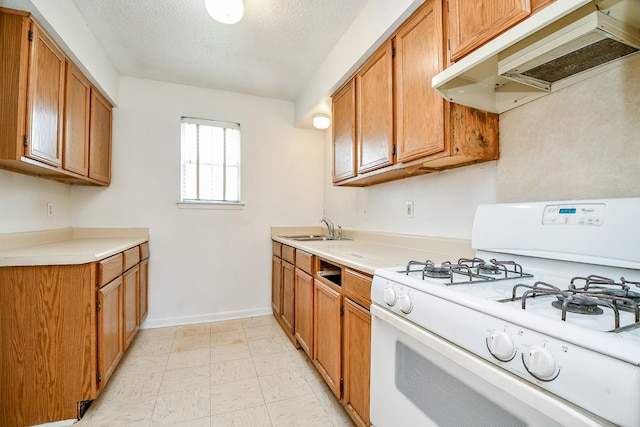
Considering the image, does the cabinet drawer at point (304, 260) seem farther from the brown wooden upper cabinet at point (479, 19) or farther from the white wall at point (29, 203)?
the white wall at point (29, 203)

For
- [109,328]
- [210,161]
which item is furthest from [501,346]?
[210,161]

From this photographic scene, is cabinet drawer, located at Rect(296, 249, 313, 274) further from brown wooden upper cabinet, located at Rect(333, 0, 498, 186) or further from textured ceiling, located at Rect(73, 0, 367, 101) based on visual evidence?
textured ceiling, located at Rect(73, 0, 367, 101)

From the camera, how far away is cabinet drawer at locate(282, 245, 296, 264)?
7.89ft

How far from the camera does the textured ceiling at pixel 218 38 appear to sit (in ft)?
6.27

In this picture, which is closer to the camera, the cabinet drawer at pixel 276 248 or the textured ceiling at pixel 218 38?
the textured ceiling at pixel 218 38

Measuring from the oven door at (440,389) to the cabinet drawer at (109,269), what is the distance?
1.49 m

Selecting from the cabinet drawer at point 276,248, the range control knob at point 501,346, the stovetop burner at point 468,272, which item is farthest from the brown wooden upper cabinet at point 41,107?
the range control knob at point 501,346

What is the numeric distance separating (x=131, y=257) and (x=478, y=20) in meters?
2.57

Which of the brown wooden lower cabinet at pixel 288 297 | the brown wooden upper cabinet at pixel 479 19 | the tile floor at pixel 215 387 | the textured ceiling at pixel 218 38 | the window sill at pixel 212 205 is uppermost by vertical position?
the textured ceiling at pixel 218 38

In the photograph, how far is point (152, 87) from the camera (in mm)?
2883

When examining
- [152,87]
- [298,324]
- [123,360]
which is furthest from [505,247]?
[152,87]

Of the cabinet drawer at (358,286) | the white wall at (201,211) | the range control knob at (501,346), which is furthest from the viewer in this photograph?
the white wall at (201,211)

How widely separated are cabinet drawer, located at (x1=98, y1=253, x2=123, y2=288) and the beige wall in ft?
→ 6.90

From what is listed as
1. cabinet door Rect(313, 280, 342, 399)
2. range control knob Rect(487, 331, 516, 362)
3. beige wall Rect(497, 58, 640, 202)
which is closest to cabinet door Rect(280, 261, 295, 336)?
cabinet door Rect(313, 280, 342, 399)
